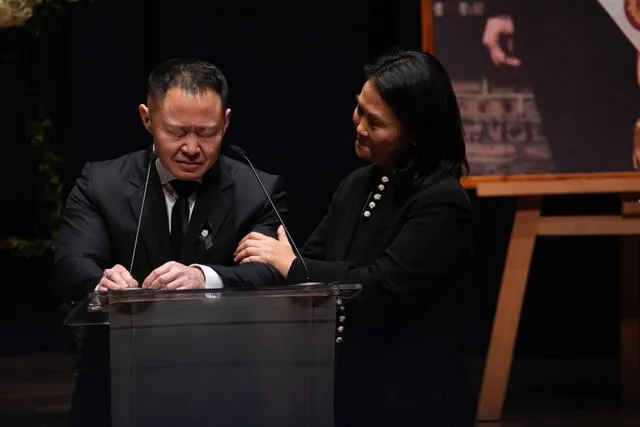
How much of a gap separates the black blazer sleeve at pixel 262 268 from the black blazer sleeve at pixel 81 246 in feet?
0.81

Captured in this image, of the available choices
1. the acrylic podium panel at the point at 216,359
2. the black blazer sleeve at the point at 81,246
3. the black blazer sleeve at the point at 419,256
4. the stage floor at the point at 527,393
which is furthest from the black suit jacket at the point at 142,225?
the stage floor at the point at 527,393

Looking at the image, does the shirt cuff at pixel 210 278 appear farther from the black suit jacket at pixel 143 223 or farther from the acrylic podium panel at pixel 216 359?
the acrylic podium panel at pixel 216 359

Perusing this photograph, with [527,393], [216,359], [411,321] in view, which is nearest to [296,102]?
[527,393]

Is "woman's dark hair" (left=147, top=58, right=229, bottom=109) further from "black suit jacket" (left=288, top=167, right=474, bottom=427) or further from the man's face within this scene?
"black suit jacket" (left=288, top=167, right=474, bottom=427)

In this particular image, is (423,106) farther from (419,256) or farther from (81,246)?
(81,246)

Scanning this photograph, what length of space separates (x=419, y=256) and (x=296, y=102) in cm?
323

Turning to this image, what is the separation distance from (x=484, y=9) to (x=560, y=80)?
0.33 m

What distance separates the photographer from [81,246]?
2514 mm

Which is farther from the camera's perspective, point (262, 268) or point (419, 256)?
→ point (262, 268)

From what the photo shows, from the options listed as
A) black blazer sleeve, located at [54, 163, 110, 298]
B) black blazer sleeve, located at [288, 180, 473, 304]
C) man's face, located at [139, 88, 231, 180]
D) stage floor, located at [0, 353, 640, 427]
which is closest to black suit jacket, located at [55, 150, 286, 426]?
black blazer sleeve, located at [54, 163, 110, 298]

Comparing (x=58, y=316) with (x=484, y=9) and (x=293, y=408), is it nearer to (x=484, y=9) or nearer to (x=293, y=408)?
(x=484, y=9)

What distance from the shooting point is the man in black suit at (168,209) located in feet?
7.89

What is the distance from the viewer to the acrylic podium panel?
5.75 feet

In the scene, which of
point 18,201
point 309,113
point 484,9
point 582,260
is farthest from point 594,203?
point 18,201
